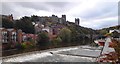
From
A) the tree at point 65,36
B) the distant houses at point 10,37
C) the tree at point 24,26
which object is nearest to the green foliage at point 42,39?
the distant houses at point 10,37

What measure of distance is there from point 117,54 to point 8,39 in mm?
24057

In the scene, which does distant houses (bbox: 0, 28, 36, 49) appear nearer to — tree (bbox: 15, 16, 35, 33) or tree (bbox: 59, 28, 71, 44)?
tree (bbox: 15, 16, 35, 33)

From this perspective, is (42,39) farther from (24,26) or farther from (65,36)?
(65,36)

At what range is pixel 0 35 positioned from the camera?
22.5 metres

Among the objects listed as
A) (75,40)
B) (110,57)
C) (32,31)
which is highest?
(110,57)

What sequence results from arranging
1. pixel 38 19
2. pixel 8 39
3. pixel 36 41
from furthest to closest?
pixel 38 19 < pixel 36 41 < pixel 8 39

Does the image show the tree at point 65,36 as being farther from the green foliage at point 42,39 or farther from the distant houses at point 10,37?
the distant houses at point 10,37

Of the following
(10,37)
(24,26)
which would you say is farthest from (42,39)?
(10,37)

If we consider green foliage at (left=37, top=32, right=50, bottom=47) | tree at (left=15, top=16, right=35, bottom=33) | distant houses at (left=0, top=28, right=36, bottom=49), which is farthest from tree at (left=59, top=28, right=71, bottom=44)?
distant houses at (left=0, top=28, right=36, bottom=49)

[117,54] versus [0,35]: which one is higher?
[117,54]

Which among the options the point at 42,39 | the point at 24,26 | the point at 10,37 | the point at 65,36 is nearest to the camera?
the point at 10,37

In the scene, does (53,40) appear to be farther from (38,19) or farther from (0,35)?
(38,19)

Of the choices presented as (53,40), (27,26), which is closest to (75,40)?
(53,40)

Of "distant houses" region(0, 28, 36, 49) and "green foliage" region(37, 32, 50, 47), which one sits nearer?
"distant houses" region(0, 28, 36, 49)
